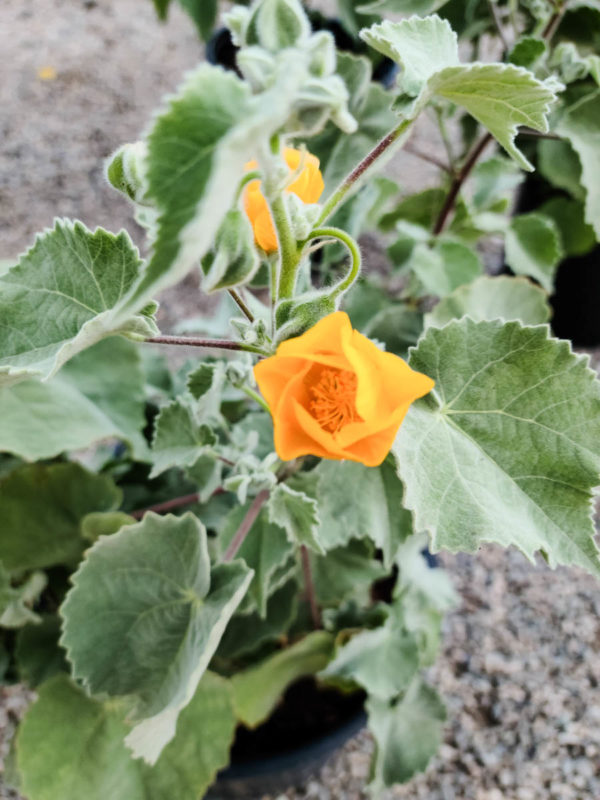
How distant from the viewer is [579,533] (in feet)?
1.59

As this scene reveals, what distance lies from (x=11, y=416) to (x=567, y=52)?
653mm

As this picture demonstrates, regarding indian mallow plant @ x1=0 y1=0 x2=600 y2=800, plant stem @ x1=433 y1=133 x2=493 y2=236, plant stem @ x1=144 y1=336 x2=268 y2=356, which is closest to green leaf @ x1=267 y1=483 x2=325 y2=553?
indian mallow plant @ x1=0 y1=0 x2=600 y2=800

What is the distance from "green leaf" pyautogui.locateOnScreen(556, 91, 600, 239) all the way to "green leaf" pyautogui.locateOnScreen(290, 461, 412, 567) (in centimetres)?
35

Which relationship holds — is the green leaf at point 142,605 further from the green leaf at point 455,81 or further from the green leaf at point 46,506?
the green leaf at point 455,81

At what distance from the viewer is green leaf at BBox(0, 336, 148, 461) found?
68cm

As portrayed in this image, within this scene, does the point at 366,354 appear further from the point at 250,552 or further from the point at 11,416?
the point at 11,416

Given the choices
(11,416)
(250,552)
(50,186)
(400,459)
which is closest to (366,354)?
(400,459)

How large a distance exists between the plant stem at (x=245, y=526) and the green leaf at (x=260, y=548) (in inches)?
0.5

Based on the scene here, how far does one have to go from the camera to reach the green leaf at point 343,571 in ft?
2.55

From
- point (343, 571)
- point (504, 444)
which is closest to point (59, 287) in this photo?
point (504, 444)

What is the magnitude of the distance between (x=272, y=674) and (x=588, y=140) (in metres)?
0.65

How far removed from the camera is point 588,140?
29.5 inches

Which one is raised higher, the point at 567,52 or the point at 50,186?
the point at 567,52

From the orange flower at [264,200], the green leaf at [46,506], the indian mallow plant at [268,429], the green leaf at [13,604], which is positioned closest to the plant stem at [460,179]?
the indian mallow plant at [268,429]
